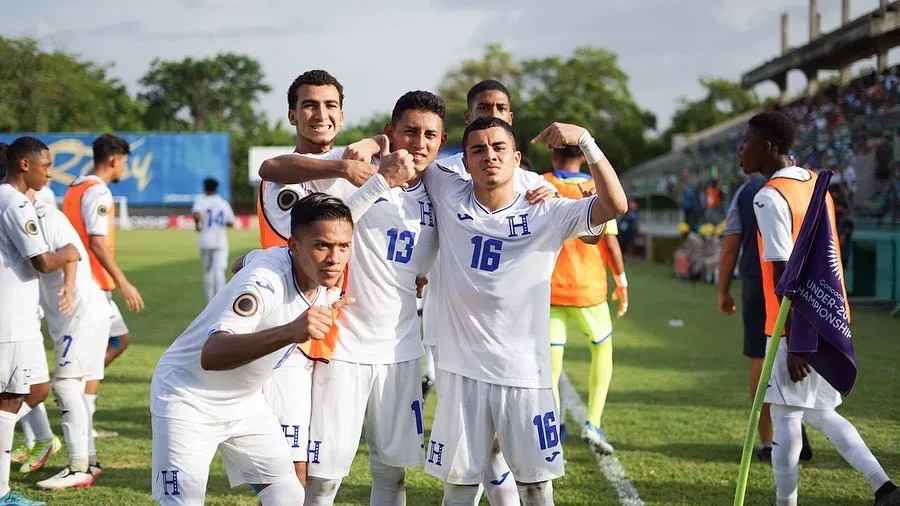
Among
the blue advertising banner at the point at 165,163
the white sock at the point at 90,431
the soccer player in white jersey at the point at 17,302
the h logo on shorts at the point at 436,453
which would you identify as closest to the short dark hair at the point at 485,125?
the h logo on shorts at the point at 436,453

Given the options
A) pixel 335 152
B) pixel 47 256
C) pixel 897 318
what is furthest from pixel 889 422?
pixel 897 318

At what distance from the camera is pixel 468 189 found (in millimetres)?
4059

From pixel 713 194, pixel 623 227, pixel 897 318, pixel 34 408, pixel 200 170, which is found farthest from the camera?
pixel 200 170

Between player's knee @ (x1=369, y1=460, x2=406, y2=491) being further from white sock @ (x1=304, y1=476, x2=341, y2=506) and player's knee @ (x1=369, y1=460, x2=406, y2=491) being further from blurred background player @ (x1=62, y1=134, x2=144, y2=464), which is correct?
blurred background player @ (x1=62, y1=134, x2=144, y2=464)

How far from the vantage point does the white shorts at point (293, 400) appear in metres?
3.83

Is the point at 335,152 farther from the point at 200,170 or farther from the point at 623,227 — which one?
the point at 200,170

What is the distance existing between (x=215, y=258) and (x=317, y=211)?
11413 mm

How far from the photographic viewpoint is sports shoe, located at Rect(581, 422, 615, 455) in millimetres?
6203

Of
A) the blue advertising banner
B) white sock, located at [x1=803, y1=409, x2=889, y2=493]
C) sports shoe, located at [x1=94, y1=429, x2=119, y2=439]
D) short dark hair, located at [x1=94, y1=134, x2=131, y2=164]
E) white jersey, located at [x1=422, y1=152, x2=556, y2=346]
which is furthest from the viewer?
the blue advertising banner

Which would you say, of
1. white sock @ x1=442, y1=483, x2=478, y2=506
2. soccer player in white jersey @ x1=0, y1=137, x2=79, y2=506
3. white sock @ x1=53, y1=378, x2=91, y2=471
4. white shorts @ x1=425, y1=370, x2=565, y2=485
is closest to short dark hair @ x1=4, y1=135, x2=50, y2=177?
soccer player in white jersey @ x1=0, y1=137, x2=79, y2=506

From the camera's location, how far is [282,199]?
3.95m

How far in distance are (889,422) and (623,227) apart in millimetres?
24138

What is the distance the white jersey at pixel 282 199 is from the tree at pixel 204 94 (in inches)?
3639

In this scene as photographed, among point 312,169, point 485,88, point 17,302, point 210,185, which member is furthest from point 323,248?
point 210,185
